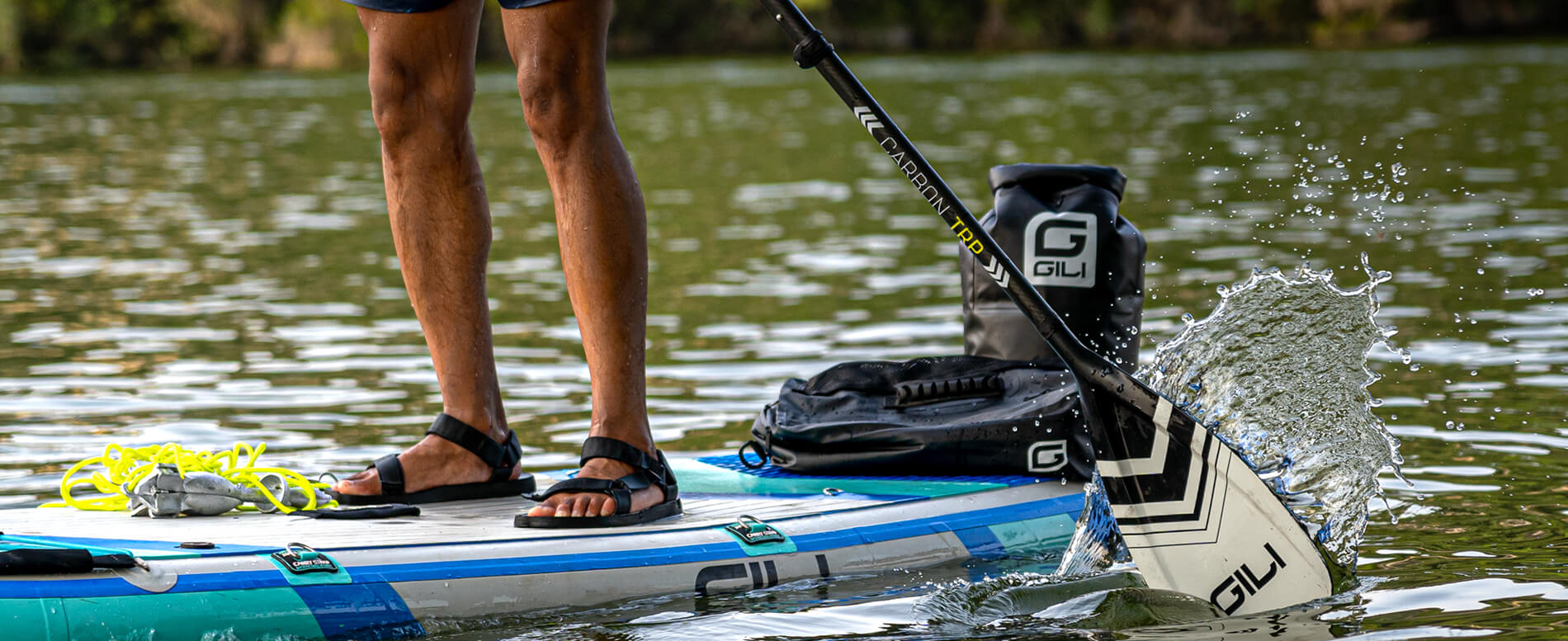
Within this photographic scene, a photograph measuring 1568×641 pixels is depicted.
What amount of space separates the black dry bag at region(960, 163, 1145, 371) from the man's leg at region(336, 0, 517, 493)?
1411mm

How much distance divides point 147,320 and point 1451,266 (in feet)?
21.6

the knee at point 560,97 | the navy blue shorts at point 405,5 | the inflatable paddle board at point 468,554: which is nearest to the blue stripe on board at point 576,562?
the inflatable paddle board at point 468,554

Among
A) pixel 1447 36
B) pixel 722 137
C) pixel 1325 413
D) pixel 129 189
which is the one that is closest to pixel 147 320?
pixel 1325 413

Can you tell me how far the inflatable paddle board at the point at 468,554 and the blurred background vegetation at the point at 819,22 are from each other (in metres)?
46.4

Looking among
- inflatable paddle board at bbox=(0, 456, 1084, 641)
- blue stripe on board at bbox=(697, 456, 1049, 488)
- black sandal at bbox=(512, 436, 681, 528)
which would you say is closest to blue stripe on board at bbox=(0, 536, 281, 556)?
inflatable paddle board at bbox=(0, 456, 1084, 641)

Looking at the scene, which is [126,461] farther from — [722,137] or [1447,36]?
[1447,36]

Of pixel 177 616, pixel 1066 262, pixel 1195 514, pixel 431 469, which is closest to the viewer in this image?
pixel 177 616

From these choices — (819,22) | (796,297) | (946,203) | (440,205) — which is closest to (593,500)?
(440,205)

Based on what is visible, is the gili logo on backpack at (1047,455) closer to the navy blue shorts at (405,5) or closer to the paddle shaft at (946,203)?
the paddle shaft at (946,203)

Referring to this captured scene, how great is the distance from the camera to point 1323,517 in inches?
158

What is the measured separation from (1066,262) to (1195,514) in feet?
3.58

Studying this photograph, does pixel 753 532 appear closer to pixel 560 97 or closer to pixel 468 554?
pixel 468 554

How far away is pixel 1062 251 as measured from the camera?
467 cm

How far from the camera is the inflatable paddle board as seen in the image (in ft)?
10.7
